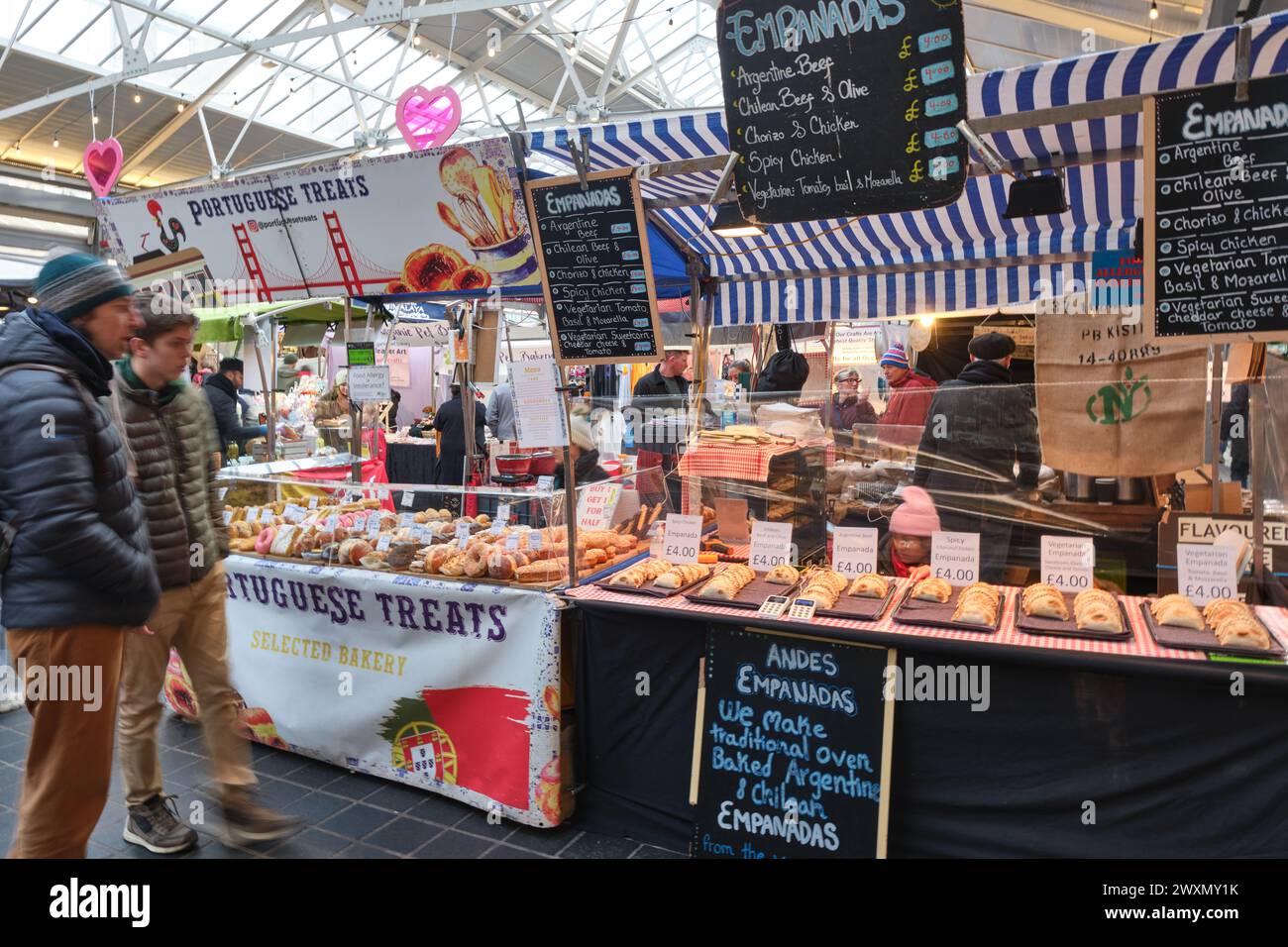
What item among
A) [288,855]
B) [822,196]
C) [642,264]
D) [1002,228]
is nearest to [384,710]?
[288,855]

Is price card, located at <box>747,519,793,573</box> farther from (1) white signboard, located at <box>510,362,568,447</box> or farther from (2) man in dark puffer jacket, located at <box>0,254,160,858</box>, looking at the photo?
(2) man in dark puffer jacket, located at <box>0,254,160,858</box>

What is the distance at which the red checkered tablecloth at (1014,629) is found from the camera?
104 inches

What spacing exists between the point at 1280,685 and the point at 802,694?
1.43m

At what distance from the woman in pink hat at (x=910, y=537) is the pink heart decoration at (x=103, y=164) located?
8.66 meters

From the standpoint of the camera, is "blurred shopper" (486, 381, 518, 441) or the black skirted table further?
"blurred shopper" (486, 381, 518, 441)

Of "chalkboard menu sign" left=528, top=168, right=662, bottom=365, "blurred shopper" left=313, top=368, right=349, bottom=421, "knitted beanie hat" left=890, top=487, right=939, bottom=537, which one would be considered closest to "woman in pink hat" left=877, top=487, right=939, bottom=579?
"knitted beanie hat" left=890, top=487, right=939, bottom=537

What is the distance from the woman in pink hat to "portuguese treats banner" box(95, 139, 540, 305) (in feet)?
7.10

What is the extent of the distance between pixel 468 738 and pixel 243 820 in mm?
918

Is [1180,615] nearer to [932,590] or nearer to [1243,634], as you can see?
[1243,634]

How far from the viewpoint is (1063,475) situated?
11.7 feet

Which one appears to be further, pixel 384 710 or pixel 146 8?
pixel 146 8

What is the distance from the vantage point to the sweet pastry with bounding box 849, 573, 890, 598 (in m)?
3.29

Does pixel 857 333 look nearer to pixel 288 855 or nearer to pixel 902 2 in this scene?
pixel 902 2

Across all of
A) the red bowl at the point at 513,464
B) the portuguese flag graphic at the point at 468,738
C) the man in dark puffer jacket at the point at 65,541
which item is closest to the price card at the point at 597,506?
the portuguese flag graphic at the point at 468,738
